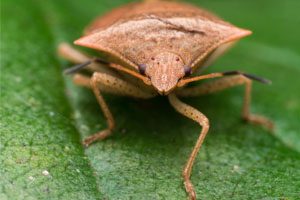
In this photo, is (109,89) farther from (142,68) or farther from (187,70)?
(187,70)

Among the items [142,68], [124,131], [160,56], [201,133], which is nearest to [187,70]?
[160,56]

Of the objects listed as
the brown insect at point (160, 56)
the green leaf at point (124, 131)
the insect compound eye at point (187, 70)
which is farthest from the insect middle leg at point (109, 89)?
the insect compound eye at point (187, 70)

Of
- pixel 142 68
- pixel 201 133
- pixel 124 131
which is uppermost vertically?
pixel 142 68

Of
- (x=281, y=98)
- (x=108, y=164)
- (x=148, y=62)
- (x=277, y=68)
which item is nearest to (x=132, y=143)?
(x=108, y=164)

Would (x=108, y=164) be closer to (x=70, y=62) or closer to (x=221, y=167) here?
(x=221, y=167)

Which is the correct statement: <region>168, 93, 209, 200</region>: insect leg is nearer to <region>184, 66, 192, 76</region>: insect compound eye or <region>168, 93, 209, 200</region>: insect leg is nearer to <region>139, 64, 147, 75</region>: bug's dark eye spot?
<region>184, 66, 192, 76</region>: insect compound eye

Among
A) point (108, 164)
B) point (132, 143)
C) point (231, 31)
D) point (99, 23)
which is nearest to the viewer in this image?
point (108, 164)
